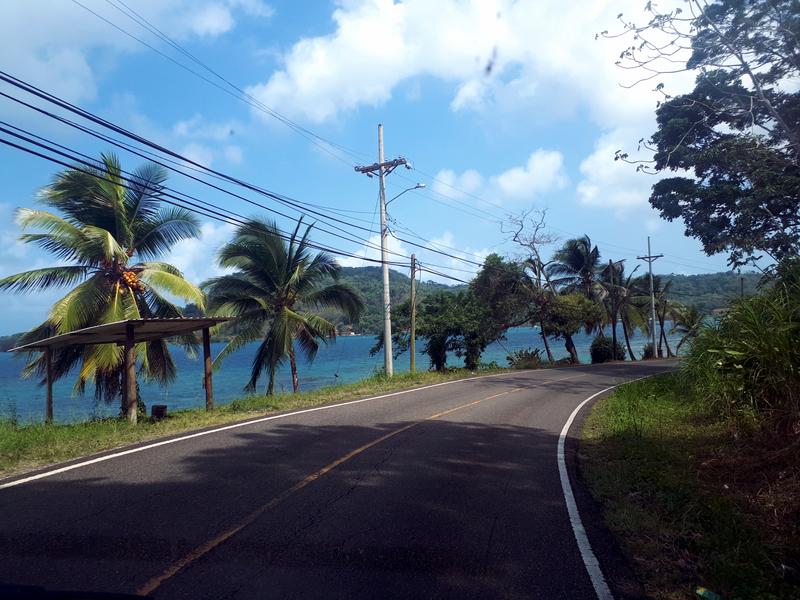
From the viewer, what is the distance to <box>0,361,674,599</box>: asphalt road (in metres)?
4.63

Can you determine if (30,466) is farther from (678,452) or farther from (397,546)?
(678,452)

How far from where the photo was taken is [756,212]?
16312 millimetres

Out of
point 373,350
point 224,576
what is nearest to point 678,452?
point 224,576

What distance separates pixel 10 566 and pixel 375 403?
12.1 m

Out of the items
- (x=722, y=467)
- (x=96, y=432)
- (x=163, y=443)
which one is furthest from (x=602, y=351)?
(x=163, y=443)

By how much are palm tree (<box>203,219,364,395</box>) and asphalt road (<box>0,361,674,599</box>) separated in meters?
11.9

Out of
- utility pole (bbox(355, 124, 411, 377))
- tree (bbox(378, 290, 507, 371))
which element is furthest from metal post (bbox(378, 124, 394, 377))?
tree (bbox(378, 290, 507, 371))

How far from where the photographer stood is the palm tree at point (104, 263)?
16719 mm

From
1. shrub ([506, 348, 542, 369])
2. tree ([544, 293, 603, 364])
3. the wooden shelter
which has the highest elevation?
tree ([544, 293, 603, 364])

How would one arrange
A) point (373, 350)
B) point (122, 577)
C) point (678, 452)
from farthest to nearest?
point (373, 350) → point (678, 452) → point (122, 577)

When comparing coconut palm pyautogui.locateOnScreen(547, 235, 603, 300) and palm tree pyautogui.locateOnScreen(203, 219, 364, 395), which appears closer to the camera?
A: palm tree pyautogui.locateOnScreen(203, 219, 364, 395)

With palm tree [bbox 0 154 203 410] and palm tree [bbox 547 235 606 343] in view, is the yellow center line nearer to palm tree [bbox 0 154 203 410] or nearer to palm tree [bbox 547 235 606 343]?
palm tree [bbox 0 154 203 410]

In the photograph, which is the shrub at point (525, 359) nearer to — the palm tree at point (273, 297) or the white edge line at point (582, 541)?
the palm tree at point (273, 297)

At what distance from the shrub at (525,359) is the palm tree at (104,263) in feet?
79.7
